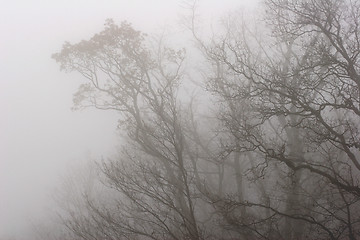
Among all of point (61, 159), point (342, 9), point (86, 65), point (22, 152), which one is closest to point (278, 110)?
point (342, 9)

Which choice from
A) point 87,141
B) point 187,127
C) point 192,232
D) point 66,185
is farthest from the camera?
point 87,141

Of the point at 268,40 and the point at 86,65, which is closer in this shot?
the point at 86,65

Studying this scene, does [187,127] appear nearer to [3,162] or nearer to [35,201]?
[35,201]

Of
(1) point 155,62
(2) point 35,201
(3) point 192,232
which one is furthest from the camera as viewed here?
(2) point 35,201

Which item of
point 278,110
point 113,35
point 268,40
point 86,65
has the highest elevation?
point 268,40

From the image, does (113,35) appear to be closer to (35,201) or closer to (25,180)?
(35,201)

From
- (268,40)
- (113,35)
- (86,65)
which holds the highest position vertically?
(268,40)

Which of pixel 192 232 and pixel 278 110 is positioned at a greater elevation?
pixel 278 110

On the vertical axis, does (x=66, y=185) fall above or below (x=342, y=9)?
above

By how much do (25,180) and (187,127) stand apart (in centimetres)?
7458

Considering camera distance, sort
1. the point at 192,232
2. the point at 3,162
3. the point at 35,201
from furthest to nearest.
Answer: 1. the point at 3,162
2. the point at 35,201
3. the point at 192,232

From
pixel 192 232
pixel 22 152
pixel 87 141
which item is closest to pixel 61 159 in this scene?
pixel 87 141

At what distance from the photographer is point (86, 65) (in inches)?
549

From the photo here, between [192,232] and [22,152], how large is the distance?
10466cm
